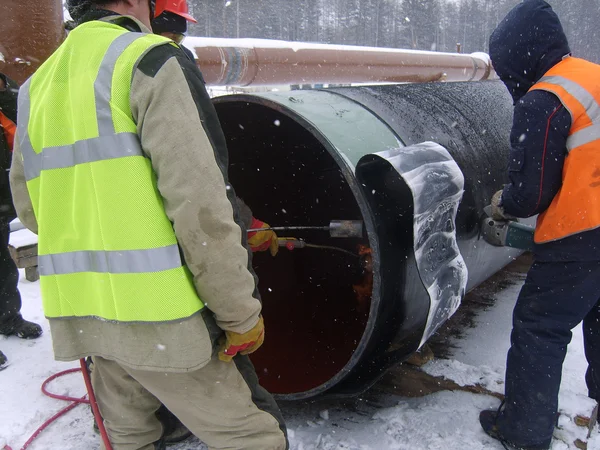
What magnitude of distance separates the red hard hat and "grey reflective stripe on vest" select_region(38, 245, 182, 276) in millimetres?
895

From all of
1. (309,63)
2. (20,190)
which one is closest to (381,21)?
(309,63)

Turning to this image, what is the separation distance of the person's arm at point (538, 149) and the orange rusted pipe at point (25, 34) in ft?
11.7

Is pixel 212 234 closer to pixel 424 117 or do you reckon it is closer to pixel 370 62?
pixel 424 117

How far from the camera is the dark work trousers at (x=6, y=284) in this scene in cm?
335

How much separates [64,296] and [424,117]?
1.90 metres

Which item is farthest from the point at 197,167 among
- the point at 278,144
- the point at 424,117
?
the point at 278,144

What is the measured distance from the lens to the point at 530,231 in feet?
7.92

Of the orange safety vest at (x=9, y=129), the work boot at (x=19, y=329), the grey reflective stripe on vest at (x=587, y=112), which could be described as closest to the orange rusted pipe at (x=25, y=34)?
the orange safety vest at (x=9, y=129)

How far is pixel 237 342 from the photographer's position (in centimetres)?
168

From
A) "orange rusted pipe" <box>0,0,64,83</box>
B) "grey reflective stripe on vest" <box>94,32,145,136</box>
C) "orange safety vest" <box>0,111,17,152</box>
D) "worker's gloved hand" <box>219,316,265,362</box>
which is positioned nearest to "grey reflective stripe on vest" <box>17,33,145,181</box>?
"grey reflective stripe on vest" <box>94,32,145,136</box>

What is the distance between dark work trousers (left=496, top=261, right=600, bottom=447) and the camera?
2.14 m

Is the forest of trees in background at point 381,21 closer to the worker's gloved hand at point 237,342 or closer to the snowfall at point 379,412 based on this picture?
the snowfall at point 379,412

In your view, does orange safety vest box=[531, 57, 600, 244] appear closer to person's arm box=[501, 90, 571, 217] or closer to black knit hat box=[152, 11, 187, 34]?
person's arm box=[501, 90, 571, 217]

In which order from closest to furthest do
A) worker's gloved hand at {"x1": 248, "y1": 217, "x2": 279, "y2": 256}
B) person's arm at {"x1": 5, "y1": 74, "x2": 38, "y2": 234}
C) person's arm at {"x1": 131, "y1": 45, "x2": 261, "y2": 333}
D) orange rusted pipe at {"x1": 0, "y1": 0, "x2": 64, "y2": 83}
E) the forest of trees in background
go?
person's arm at {"x1": 131, "y1": 45, "x2": 261, "y2": 333} → person's arm at {"x1": 5, "y1": 74, "x2": 38, "y2": 234} → worker's gloved hand at {"x1": 248, "y1": 217, "x2": 279, "y2": 256} → orange rusted pipe at {"x1": 0, "y1": 0, "x2": 64, "y2": 83} → the forest of trees in background
